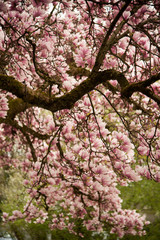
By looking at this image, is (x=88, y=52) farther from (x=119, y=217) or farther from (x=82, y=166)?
(x=119, y=217)

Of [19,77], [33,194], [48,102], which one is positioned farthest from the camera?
[33,194]

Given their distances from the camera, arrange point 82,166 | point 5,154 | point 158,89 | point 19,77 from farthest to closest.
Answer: point 5,154, point 82,166, point 19,77, point 158,89

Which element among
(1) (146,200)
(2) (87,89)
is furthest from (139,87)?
(1) (146,200)

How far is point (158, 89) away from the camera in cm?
205

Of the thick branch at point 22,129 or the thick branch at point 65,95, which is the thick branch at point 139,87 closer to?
the thick branch at point 65,95

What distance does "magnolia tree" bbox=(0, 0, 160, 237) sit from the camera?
1613mm

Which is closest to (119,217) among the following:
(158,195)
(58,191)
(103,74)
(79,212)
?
(79,212)

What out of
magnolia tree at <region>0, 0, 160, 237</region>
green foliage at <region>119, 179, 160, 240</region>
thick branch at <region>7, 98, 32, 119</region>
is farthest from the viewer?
green foliage at <region>119, 179, 160, 240</region>

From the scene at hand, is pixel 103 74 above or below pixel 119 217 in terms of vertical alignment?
above

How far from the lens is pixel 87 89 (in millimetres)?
1792

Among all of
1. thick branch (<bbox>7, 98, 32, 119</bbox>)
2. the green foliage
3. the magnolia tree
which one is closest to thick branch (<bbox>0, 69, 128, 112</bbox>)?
the magnolia tree

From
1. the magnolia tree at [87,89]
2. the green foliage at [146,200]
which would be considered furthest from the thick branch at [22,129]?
the green foliage at [146,200]

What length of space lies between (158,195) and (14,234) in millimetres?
3410

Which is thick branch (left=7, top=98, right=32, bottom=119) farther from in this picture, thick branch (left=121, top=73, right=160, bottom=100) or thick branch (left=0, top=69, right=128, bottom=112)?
thick branch (left=121, top=73, right=160, bottom=100)
